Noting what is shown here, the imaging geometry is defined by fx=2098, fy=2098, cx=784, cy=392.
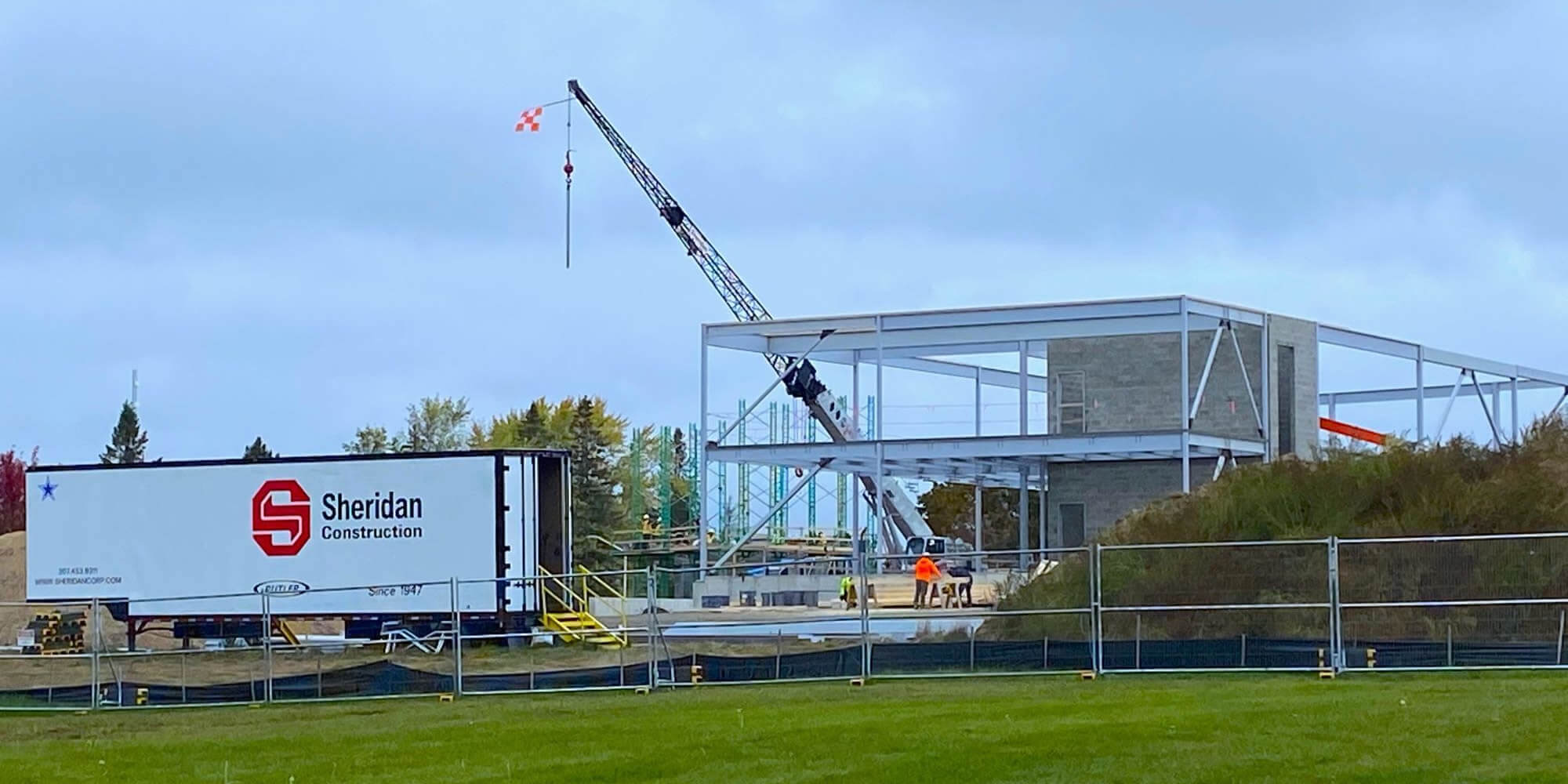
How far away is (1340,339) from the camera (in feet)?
168

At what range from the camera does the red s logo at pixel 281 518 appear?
3709 cm

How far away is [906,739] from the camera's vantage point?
677 inches

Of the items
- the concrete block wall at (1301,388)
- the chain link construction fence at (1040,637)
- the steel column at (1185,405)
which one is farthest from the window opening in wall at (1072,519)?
the chain link construction fence at (1040,637)

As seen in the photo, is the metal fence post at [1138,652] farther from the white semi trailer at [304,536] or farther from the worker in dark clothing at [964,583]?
the white semi trailer at [304,536]

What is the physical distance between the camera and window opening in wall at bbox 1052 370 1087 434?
51.9 m

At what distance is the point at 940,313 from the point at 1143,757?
31901 millimetres

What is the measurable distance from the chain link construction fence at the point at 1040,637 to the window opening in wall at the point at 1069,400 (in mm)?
16586

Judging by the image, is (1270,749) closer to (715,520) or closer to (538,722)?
(538,722)

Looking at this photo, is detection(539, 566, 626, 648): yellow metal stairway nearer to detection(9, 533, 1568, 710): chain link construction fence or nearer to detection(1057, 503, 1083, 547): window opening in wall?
detection(9, 533, 1568, 710): chain link construction fence

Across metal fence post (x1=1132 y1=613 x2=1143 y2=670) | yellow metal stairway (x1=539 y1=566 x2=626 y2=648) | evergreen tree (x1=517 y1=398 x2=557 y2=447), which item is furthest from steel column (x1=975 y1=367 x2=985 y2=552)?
evergreen tree (x1=517 y1=398 x2=557 y2=447)

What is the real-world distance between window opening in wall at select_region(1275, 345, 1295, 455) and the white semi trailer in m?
21.0

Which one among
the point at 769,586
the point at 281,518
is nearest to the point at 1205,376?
the point at 769,586

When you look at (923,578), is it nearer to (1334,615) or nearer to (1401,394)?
(1334,615)

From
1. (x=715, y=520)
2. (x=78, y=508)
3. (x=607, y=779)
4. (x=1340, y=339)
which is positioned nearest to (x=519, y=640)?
(x=78, y=508)
